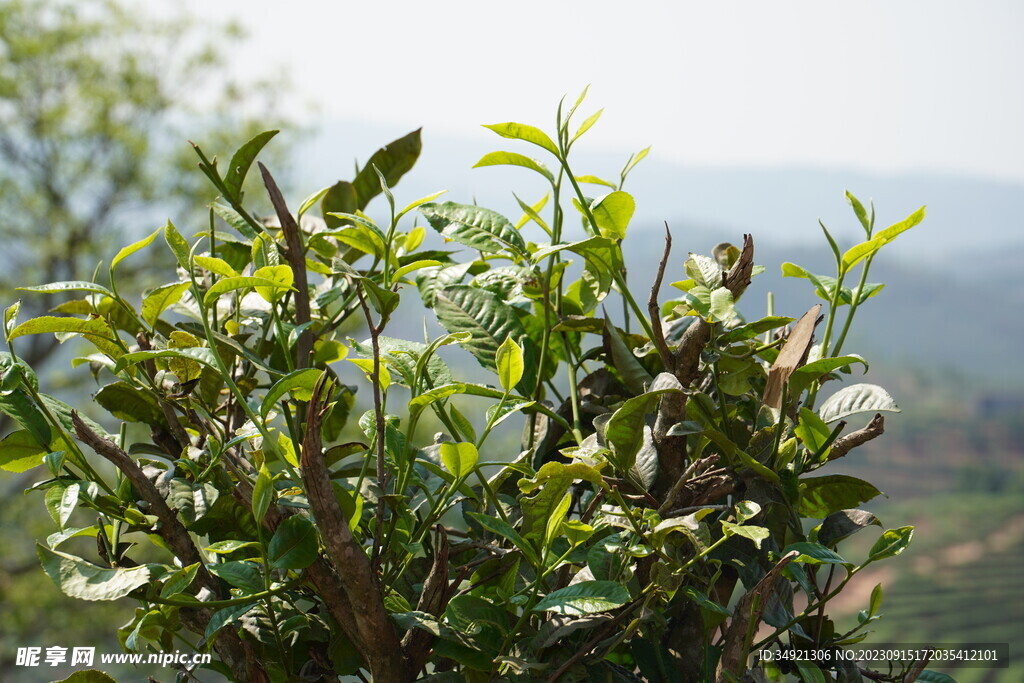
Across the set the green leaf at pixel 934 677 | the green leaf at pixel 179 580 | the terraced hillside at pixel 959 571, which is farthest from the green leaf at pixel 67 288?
the terraced hillside at pixel 959 571

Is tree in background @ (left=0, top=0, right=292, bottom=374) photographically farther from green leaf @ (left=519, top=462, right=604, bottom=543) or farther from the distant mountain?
green leaf @ (left=519, top=462, right=604, bottom=543)

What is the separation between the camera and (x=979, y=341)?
269 inches

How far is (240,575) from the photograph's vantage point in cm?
27

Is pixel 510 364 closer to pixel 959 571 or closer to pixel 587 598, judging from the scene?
pixel 587 598

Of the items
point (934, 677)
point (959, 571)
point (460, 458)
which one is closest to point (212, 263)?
point (460, 458)

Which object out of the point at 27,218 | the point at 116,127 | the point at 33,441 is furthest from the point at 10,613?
the point at 33,441

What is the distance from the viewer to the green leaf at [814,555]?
0.88 feet

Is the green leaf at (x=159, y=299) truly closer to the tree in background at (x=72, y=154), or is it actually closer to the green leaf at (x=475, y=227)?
the green leaf at (x=475, y=227)

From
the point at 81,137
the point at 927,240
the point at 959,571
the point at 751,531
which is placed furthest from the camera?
the point at 959,571

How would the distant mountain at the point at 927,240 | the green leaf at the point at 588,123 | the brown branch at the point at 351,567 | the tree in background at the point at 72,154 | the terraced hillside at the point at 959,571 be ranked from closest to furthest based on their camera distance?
the brown branch at the point at 351,567
the green leaf at the point at 588,123
the tree in background at the point at 72,154
the distant mountain at the point at 927,240
the terraced hillside at the point at 959,571

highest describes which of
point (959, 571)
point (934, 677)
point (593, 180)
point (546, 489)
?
point (593, 180)

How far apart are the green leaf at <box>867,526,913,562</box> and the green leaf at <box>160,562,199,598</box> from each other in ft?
0.80

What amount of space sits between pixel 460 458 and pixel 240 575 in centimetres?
8

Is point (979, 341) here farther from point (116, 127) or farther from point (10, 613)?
point (10, 613)
